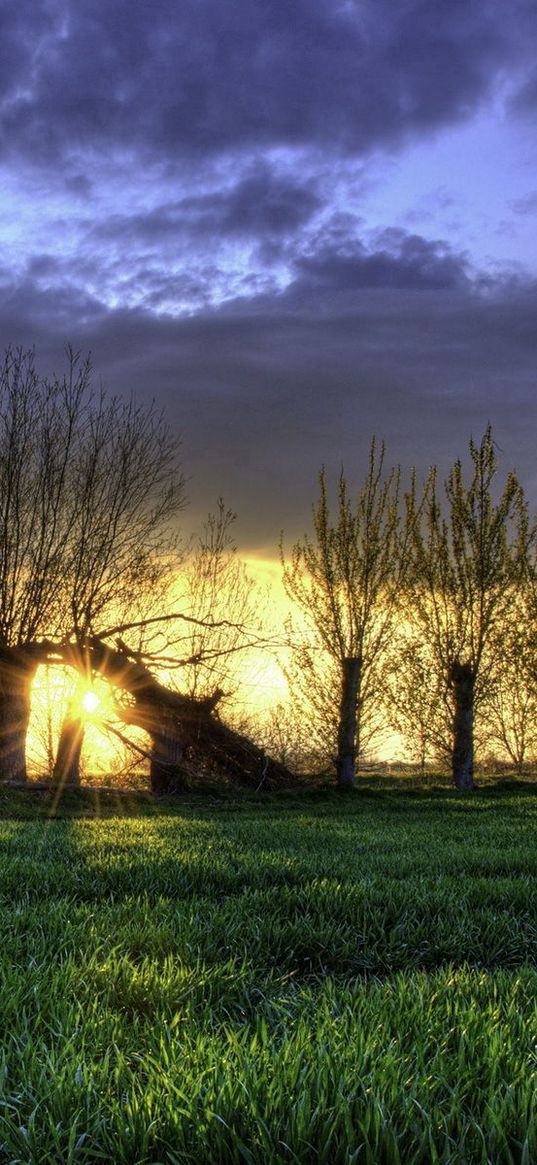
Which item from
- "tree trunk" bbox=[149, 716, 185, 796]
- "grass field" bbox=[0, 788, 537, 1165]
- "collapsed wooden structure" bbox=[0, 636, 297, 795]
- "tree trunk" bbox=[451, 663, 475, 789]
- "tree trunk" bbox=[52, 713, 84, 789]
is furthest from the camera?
"tree trunk" bbox=[451, 663, 475, 789]

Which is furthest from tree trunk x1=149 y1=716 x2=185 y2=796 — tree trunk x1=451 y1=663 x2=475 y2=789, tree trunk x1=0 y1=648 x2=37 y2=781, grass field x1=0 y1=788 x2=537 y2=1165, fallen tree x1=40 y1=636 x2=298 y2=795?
grass field x1=0 y1=788 x2=537 y2=1165

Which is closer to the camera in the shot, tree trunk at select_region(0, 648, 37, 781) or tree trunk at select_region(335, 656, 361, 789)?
tree trunk at select_region(0, 648, 37, 781)

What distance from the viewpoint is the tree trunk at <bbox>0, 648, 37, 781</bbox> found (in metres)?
18.8

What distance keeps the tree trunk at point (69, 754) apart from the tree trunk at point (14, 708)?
0.86 metres

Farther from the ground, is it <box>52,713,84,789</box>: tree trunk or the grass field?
<box>52,713,84,789</box>: tree trunk

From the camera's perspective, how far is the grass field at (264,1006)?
2.16 metres

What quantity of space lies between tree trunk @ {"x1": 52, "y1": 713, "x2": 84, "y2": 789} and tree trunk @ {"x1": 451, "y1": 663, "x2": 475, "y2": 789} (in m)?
9.50

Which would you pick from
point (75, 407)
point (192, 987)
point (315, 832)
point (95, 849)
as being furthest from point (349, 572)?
point (192, 987)

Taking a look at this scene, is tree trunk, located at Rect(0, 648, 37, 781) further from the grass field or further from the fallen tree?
the grass field

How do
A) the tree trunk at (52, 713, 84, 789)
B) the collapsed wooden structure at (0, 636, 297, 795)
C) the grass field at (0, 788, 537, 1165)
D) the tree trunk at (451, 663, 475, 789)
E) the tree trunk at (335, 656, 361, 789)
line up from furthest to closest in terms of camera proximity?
the tree trunk at (451, 663, 475, 789), the tree trunk at (335, 656, 361, 789), the collapsed wooden structure at (0, 636, 297, 795), the tree trunk at (52, 713, 84, 789), the grass field at (0, 788, 537, 1165)

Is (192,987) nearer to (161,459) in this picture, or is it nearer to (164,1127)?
(164,1127)

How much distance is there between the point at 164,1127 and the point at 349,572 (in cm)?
1970

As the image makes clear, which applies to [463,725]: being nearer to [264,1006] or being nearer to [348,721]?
[348,721]

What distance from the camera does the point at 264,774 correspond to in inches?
784
